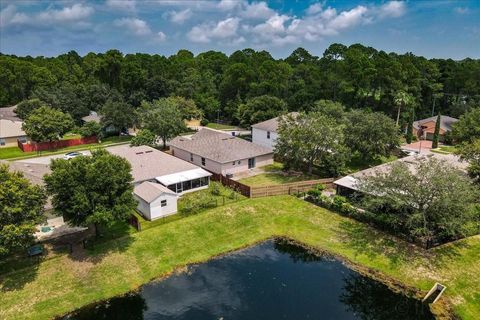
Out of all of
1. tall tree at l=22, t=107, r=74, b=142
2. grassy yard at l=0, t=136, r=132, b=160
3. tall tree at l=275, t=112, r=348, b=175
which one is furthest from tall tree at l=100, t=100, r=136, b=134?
tall tree at l=275, t=112, r=348, b=175

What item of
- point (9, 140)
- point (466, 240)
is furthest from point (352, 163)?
point (9, 140)

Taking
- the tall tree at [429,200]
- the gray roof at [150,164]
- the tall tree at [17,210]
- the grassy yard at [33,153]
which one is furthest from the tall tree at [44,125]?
the tall tree at [429,200]

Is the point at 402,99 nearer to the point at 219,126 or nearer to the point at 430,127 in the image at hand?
the point at 430,127

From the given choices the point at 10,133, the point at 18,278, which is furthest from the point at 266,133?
the point at 10,133

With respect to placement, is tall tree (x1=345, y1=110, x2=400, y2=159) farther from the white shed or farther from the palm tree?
the white shed

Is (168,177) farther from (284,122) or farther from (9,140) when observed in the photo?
(9,140)

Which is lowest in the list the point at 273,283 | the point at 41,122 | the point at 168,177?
the point at 273,283

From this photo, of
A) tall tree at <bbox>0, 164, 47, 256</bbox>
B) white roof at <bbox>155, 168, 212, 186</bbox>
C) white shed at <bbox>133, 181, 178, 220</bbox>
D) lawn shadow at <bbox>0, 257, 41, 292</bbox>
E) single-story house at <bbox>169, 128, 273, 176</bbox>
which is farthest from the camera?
single-story house at <bbox>169, 128, 273, 176</bbox>

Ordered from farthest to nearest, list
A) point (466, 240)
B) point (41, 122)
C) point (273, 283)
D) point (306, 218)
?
1. point (41, 122)
2. point (306, 218)
3. point (466, 240)
4. point (273, 283)
